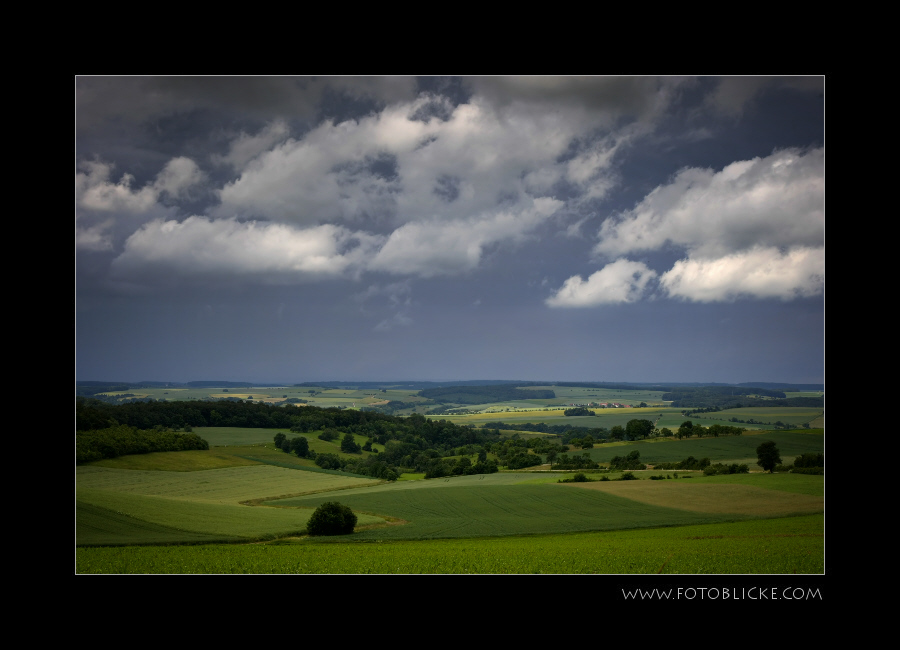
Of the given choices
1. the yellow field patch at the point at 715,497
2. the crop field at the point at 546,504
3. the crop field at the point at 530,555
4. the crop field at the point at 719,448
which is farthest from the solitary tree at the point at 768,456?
the crop field at the point at 530,555

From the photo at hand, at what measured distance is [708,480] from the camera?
14602 mm

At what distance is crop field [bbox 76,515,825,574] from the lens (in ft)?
24.5

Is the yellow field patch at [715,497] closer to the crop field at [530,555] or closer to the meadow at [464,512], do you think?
the meadow at [464,512]

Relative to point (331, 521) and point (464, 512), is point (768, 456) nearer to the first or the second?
point (464, 512)

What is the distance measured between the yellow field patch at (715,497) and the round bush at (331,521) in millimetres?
8442

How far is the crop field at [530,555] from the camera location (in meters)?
7.48

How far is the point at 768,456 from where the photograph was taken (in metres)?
12.9

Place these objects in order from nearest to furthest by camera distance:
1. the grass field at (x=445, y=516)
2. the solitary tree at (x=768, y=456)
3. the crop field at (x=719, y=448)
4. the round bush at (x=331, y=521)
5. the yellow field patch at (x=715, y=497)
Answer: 1. the grass field at (x=445, y=516)
2. the yellow field patch at (x=715, y=497)
3. the crop field at (x=719, y=448)
4. the round bush at (x=331, y=521)
5. the solitary tree at (x=768, y=456)

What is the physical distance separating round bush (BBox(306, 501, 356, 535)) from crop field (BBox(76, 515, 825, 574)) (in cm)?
80

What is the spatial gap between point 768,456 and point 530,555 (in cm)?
880
